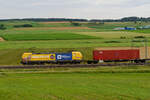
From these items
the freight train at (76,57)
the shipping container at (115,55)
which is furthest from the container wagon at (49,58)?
the shipping container at (115,55)

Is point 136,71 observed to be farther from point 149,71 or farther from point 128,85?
point 128,85

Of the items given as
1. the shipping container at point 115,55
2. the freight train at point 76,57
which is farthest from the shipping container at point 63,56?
the shipping container at point 115,55

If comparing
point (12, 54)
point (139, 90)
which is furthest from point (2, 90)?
point (12, 54)

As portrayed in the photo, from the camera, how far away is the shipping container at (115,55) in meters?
46.6

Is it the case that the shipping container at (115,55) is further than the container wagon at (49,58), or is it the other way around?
the shipping container at (115,55)

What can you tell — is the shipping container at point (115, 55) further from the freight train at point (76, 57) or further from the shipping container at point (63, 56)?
the shipping container at point (63, 56)

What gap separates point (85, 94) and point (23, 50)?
140 feet

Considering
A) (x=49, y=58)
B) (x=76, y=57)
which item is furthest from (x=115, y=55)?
(x=49, y=58)

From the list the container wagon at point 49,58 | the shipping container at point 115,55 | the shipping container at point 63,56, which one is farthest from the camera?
the shipping container at point 115,55

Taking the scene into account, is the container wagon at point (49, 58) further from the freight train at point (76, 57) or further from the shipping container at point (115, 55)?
the shipping container at point (115, 55)

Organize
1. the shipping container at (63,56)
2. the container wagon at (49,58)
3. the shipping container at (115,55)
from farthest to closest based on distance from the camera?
the shipping container at (115,55) < the shipping container at (63,56) < the container wagon at (49,58)

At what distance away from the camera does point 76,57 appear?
46562 millimetres

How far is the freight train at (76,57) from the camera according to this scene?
46.1m

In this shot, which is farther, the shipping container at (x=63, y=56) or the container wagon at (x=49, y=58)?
the shipping container at (x=63, y=56)
